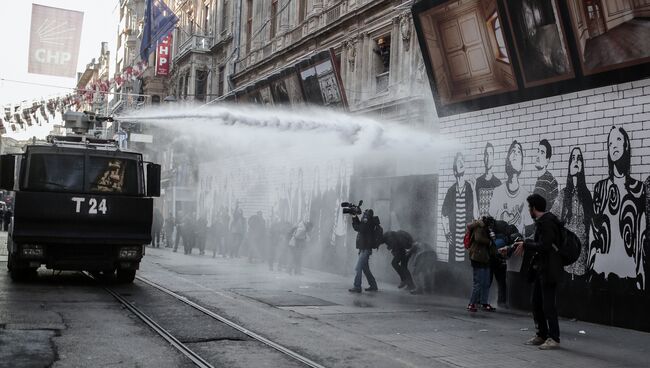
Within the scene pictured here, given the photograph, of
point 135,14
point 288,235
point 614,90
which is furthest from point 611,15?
point 135,14

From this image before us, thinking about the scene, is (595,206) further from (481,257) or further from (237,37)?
(237,37)

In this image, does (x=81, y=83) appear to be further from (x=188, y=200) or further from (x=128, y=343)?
(x=128, y=343)

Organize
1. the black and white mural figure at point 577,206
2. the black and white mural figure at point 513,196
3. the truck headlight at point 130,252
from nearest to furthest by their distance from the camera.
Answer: the black and white mural figure at point 577,206
the black and white mural figure at point 513,196
the truck headlight at point 130,252

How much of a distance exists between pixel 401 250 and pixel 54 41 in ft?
48.0

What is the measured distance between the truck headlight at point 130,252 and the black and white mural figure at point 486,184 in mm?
6741

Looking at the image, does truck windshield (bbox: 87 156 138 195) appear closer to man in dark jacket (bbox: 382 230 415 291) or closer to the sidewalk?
the sidewalk

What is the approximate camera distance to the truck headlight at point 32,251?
11.4 metres

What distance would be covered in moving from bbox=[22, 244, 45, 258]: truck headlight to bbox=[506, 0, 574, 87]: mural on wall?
923 cm

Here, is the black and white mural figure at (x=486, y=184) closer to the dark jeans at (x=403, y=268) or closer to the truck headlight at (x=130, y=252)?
the dark jeans at (x=403, y=268)

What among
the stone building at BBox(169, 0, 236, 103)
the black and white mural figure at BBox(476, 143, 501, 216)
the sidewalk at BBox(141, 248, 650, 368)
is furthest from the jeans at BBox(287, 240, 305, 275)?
the stone building at BBox(169, 0, 236, 103)

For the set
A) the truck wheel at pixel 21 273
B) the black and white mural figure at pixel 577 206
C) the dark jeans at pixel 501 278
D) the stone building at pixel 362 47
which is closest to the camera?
the black and white mural figure at pixel 577 206

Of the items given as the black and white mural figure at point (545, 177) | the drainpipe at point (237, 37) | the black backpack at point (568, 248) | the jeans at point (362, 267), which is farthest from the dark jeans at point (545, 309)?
the drainpipe at point (237, 37)

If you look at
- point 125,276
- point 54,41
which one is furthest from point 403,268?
point 54,41

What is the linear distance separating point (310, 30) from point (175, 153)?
19.8 m
